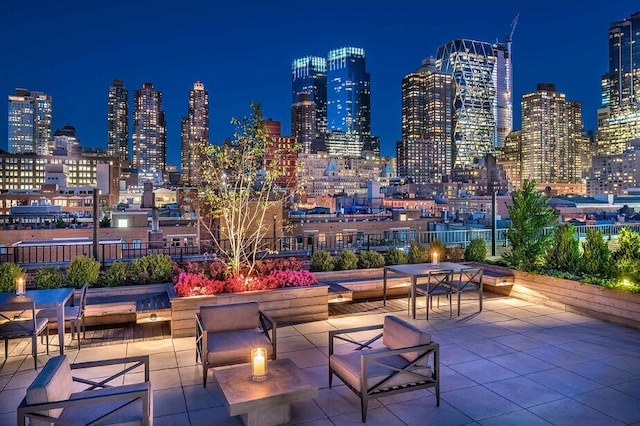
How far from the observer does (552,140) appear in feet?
637

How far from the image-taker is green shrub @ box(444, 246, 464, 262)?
1072 cm

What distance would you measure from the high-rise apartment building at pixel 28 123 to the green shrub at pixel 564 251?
212 metres

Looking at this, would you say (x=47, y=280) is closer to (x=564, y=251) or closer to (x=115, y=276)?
(x=115, y=276)

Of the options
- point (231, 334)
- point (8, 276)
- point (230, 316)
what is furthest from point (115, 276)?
point (231, 334)

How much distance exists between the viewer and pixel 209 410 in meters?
4.62

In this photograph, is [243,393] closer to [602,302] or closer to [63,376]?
[63,376]

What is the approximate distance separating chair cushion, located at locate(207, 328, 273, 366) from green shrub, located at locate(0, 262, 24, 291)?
12.0 ft

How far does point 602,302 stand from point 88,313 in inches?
311

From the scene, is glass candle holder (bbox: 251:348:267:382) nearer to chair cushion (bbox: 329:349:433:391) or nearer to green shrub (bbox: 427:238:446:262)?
chair cushion (bbox: 329:349:433:391)

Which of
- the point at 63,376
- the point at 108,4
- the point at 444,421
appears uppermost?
the point at 108,4

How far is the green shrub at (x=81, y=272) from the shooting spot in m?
7.74

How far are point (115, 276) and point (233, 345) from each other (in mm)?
3632

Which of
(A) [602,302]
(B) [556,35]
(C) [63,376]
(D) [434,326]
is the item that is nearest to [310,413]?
(C) [63,376]

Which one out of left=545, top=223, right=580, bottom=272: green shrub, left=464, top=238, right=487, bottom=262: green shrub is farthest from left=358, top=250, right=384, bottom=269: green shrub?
left=545, top=223, right=580, bottom=272: green shrub
